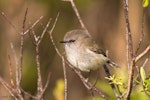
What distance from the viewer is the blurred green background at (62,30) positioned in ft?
30.3

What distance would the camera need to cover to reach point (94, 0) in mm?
9906

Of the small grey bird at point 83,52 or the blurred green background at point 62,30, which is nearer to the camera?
the small grey bird at point 83,52

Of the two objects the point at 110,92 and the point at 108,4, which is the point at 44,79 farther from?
the point at 110,92

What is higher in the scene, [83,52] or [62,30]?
[83,52]

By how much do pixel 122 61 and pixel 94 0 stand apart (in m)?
1.72

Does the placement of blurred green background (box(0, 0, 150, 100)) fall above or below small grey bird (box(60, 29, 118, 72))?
below

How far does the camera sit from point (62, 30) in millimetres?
10156

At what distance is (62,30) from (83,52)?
3387 millimetres

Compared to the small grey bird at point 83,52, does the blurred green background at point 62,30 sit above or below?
below

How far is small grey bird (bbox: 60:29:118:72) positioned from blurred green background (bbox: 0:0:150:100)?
1.98 metres

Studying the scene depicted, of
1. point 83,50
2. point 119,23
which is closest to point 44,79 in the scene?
point 119,23

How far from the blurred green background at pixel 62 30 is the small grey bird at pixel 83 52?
1.98 m

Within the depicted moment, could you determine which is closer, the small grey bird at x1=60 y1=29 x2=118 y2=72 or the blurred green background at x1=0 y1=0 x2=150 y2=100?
the small grey bird at x1=60 y1=29 x2=118 y2=72

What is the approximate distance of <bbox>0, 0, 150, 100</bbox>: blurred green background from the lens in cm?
923
